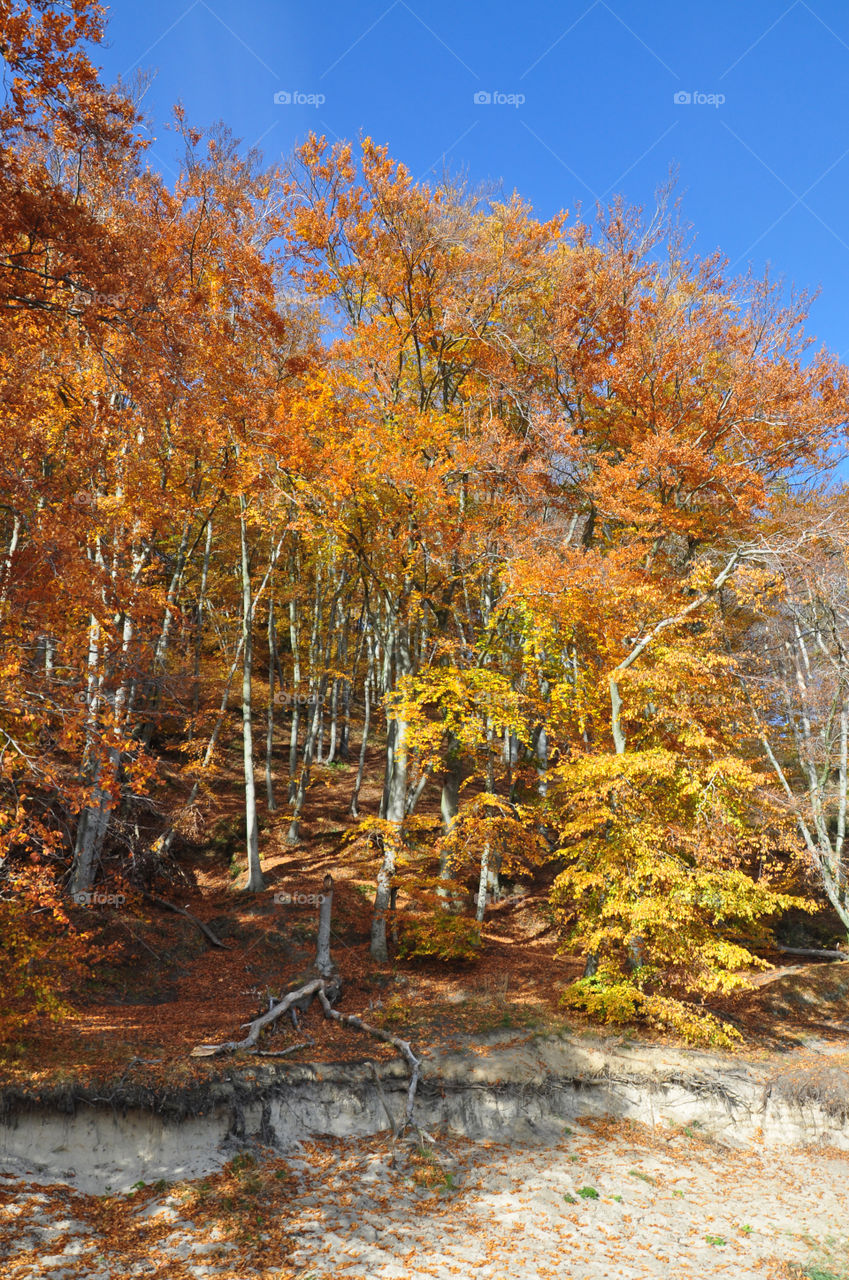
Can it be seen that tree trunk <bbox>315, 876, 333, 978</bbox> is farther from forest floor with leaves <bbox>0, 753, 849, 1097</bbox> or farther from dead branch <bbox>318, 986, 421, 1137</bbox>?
dead branch <bbox>318, 986, 421, 1137</bbox>

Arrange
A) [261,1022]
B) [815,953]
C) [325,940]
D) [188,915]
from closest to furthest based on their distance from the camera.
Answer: [261,1022]
[325,940]
[188,915]
[815,953]

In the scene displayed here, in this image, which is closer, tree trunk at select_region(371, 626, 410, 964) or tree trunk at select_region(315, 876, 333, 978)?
tree trunk at select_region(315, 876, 333, 978)

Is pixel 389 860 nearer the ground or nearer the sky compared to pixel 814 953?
nearer the sky

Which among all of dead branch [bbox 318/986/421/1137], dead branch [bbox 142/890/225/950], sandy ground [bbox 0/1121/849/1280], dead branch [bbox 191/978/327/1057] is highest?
dead branch [bbox 142/890/225/950]

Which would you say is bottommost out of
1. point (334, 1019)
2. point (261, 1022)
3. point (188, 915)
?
point (334, 1019)

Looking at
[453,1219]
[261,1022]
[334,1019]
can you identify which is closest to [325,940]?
[334,1019]

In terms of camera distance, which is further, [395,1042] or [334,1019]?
[334,1019]

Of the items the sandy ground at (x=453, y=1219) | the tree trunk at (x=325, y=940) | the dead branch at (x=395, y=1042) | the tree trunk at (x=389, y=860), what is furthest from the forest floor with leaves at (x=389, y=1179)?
the tree trunk at (x=325, y=940)

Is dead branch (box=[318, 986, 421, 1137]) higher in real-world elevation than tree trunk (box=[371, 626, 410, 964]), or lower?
lower

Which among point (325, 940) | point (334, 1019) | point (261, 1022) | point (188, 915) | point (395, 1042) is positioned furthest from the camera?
point (188, 915)

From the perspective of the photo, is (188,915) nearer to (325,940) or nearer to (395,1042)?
(325,940)

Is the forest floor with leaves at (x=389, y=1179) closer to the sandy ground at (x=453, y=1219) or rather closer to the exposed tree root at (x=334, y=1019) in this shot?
the sandy ground at (x=453, y=1219)

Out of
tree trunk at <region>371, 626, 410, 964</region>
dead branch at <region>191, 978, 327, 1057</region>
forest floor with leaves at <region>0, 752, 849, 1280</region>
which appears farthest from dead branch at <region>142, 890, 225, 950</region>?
dead branch at <region>191, 978, 327, 1057</region>

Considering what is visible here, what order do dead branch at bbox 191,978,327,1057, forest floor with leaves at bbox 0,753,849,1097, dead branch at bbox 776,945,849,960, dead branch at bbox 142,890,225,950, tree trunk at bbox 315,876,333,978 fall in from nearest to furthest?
forest floor with leaves at bbox 0,753,849,1097
dead branch at bbox 191,978,327,1057
tree trunk at bbox 315,876,333,978
dead branch at bbox 142,890,225,950
dead branch at bbox 776,945,849,960
